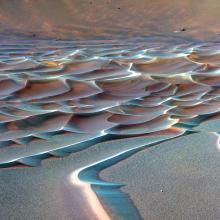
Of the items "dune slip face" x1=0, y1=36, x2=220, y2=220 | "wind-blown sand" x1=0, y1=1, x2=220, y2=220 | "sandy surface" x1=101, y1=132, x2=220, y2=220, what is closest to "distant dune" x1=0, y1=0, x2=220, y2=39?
"wind-blown sand" x1=0, y1=1, x2=220, y2=220

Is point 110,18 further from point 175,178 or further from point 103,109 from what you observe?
point 175,178

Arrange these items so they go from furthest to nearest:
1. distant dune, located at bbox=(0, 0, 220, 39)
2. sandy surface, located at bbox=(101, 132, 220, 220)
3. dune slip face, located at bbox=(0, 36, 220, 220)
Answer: distant dune, located at bbox=(0, 0, 220, 39)
dune slip face, located at bbox=(0, 36, 220, 220)
sandy surface, located at bbox=(101, 132, 220, 220)

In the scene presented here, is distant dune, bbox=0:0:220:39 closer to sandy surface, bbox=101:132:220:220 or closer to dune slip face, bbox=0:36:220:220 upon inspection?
dune slip face, bbox=0:36:220:220

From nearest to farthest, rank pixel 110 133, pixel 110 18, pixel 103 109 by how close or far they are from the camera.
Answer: pixel 110 133 → pixel 103 109 → pixel 110 18

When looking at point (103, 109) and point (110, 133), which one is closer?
point (110, 133)

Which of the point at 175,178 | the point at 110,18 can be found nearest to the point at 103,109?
the point at 175,178

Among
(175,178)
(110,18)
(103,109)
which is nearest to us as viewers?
(175,178)

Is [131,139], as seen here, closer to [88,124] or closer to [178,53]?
[88,124]

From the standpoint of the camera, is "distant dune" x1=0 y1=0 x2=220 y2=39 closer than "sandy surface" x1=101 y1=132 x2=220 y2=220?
No

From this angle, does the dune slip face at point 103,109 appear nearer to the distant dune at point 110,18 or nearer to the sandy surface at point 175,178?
the sandy surface at point 175,178

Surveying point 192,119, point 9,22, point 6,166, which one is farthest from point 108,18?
point 6,166
